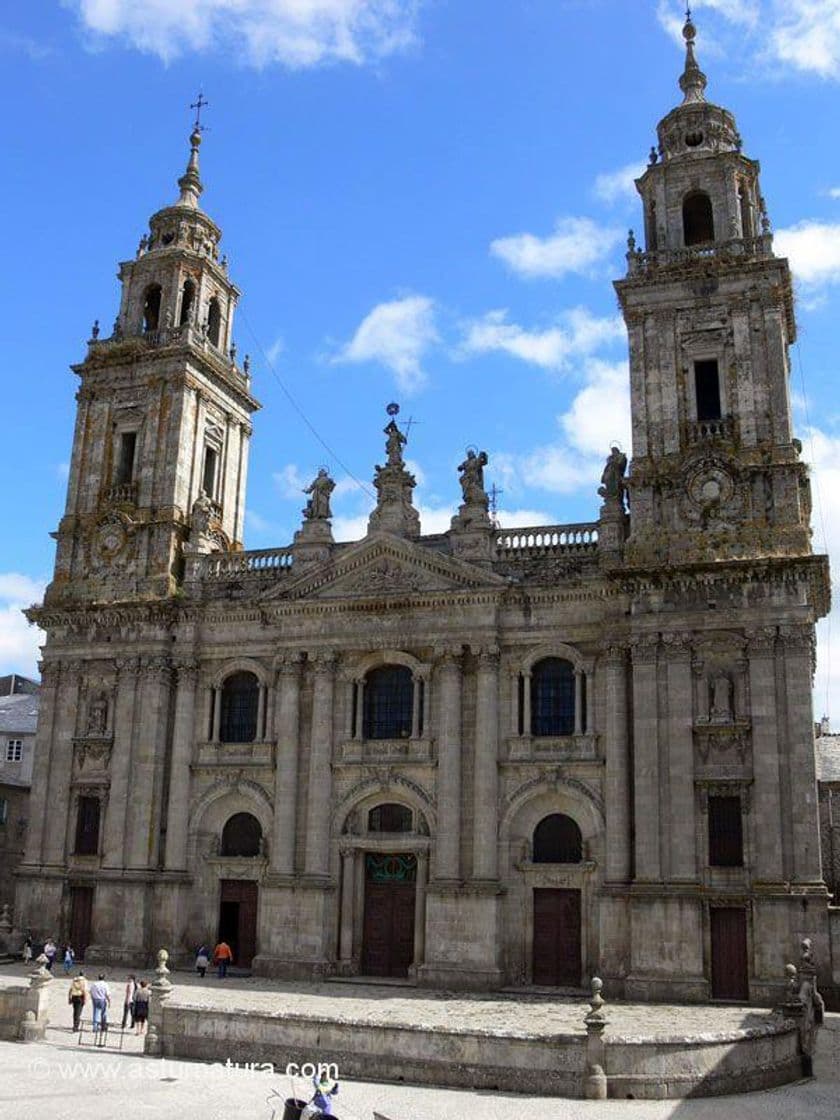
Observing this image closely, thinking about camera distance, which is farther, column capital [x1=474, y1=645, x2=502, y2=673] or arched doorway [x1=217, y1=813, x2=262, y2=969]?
arched doorway [x1=217, y1=813, x2=262, y2=969]

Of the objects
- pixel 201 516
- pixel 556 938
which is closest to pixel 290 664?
pixel 201 516

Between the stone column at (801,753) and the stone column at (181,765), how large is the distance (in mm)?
20016

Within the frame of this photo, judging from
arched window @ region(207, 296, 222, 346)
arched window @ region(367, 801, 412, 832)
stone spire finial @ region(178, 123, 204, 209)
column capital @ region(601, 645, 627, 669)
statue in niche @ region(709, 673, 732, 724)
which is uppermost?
stone spire finial @ region(178, 123, 204, 209)

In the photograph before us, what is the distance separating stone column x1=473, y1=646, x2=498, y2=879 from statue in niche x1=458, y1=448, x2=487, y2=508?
5.41m

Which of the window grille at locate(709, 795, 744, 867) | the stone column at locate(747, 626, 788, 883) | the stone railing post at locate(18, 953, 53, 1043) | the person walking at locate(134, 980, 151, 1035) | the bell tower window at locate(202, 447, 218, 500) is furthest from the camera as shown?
the bell tower window at locate(202, 447, 218, 500)

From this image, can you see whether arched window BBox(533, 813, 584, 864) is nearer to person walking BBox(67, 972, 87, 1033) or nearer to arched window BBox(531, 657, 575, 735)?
arched window BBox(531, 657, 575, 735)

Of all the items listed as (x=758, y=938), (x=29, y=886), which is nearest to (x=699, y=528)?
(x=758, y=938)

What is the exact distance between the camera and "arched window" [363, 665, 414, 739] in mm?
38281

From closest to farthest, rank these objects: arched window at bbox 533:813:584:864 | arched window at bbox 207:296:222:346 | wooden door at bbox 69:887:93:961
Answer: arched window at bbox 533:813:584:864, wooden door at bbox 69:887:93:961, arched window at bbox 207:296:222:346

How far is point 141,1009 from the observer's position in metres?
25.2

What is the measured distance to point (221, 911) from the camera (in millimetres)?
38781

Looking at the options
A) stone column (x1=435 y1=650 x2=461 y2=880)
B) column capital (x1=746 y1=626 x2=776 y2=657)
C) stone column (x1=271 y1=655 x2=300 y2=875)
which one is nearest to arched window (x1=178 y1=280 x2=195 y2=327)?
stone column (x1=271 y1=655 x2=300 y2=875)

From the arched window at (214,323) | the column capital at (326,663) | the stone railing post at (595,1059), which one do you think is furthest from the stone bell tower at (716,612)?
the arched window at (214,323)

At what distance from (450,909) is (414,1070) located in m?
13.9
